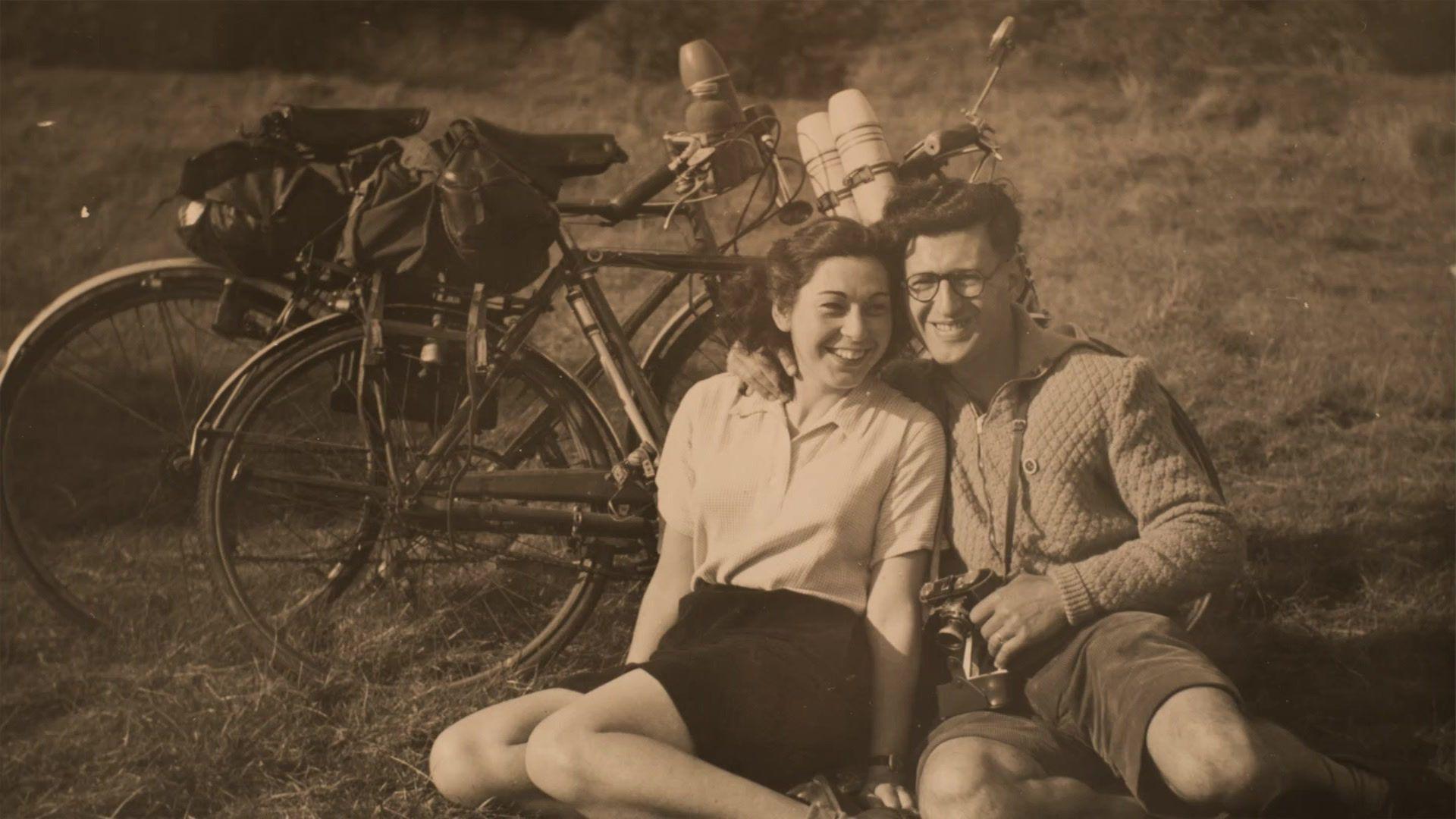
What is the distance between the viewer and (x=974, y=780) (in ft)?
7.78

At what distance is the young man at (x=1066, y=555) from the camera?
239 cm

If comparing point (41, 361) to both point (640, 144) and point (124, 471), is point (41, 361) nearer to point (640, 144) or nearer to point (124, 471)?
point (124, 471)

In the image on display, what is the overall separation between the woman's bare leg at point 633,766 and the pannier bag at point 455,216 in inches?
46.5

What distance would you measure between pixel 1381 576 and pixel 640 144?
272cm

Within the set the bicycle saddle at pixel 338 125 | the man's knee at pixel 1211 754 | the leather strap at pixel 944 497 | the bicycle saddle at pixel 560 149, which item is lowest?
the man's knee at pixel 1211 754

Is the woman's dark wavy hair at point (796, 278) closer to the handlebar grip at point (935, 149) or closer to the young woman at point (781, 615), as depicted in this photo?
the young woman at point (781, 615)

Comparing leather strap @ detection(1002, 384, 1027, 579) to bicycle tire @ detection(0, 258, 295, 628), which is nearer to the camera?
leather strap @ detection(1002, 384, 1027, 579)

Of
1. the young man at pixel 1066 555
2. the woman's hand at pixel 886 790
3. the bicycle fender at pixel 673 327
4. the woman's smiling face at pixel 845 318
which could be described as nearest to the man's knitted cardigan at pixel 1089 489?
the young man at pixel 1066 555

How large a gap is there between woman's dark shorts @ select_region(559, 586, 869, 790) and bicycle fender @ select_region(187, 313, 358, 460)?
1311 mm

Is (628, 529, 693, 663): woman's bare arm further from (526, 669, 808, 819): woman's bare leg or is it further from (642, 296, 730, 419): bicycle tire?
(642, 296, 730, 419): bicycle tire

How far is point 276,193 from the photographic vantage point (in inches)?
129

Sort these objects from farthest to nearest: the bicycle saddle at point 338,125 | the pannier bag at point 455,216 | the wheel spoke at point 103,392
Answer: the wheel spoke at point 103,392, the bicycle saddle at point 338,125, the pannier bag at point 455,216

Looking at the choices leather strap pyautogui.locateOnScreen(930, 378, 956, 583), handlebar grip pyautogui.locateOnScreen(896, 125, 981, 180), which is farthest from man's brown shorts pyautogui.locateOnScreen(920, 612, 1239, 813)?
handlebar grip pyautogui.locateOnScreen(896, 125, 981, 180)

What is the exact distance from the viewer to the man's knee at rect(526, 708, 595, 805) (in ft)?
8.24
